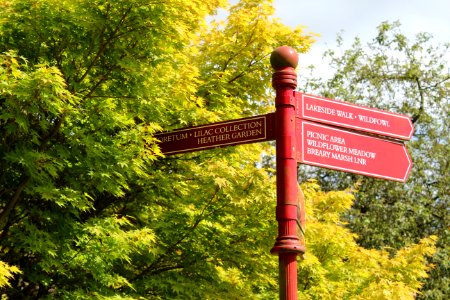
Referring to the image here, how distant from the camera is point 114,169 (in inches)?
347

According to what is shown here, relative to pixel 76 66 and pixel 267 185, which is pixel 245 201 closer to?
pixel 267 185

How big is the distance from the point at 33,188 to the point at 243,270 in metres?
3.96

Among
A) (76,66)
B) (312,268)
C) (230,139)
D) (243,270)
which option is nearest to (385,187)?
(312,268)

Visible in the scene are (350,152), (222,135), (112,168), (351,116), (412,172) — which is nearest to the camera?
(350,152)

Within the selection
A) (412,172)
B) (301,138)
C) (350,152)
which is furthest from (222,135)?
(412,172)

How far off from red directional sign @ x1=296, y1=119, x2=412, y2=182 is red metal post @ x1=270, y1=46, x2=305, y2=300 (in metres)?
0.12

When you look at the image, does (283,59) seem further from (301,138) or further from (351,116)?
(351,116)

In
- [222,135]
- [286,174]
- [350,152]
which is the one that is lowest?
[286,174]

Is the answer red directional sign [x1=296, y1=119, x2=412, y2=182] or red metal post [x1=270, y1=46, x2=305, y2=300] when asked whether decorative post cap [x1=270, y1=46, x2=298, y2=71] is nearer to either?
red metal post [x1=270, y1=46, x2=305, y2=300]

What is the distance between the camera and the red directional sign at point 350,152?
582 centimetres

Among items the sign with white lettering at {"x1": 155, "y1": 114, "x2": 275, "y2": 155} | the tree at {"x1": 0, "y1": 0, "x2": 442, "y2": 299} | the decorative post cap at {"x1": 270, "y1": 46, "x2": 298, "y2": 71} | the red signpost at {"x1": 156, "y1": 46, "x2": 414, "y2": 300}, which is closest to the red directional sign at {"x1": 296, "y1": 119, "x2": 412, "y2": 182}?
the red signpost at {"x1": 156, "y1": 46, "x2": 414, "y2": 300}

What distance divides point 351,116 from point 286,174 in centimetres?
95

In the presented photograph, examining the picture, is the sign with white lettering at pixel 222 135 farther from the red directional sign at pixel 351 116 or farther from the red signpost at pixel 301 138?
the red directional sign at pixel 351 116

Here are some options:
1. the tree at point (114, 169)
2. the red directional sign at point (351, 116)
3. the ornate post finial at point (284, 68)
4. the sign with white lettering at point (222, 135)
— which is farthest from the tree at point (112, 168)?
the red directional sign at point (351, 116)
